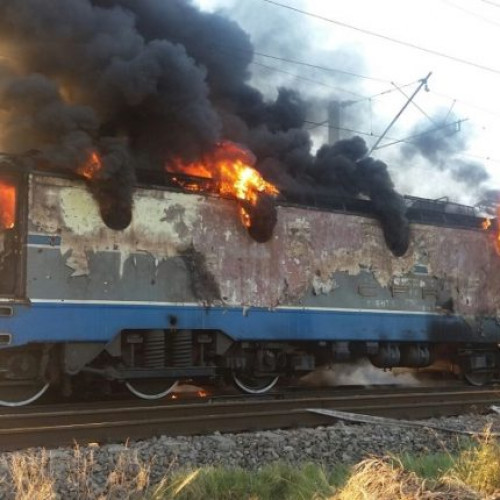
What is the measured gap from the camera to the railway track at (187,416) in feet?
22.5

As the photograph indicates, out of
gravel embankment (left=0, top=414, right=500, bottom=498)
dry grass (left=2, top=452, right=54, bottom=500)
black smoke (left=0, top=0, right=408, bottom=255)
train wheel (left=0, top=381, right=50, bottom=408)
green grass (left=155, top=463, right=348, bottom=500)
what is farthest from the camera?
black smoke (left=0, top=0, right=408, bottom=255)

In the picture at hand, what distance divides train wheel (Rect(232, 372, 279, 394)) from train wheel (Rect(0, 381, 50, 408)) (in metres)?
3.34

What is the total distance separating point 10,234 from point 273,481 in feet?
18.4

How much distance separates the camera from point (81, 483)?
511 cm

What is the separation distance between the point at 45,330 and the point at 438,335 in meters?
7.92

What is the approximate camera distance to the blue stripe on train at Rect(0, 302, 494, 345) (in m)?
8.65

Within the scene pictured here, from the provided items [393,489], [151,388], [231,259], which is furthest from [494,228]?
[393,489]

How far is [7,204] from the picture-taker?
9.04 m

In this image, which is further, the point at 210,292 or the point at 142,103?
the point at 142,103

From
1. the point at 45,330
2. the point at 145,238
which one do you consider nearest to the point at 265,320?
the point at 145,238

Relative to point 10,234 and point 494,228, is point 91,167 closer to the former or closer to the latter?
point 10,234

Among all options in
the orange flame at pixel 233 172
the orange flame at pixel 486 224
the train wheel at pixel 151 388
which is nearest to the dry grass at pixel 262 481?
the train wheel at pixel 151 388

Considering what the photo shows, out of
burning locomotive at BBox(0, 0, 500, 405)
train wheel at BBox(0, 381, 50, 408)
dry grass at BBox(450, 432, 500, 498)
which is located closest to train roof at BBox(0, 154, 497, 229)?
burning locomotive at BBox(0, 0, 500, 405)

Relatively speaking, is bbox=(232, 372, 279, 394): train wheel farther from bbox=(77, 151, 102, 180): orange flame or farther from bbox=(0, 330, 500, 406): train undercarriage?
bbox=(77, 151, 102, 180): orange flame
